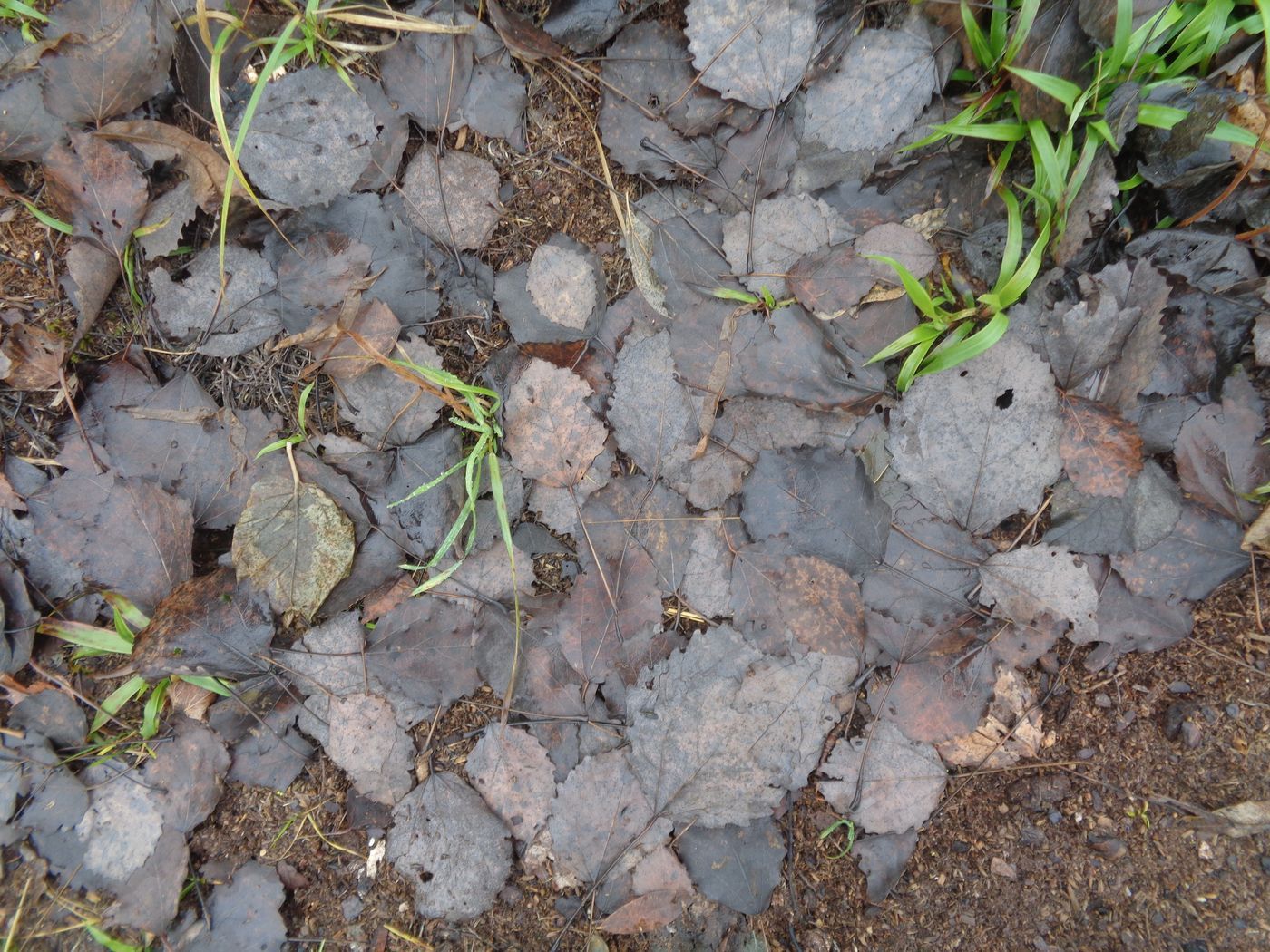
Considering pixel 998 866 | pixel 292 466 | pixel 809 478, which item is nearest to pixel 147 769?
pixel 292 466

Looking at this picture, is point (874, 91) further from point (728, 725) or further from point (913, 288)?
point (728, 725)

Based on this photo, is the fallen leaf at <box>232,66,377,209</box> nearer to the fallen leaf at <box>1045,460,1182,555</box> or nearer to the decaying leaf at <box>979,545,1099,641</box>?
the decaying leaf at <box>979,545,1099,641</box>

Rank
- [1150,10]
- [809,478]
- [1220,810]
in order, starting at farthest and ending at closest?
→ 1. [809,478]
2. [1220,810]
3. [1150,10]

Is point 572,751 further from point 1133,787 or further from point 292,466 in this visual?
point 1133,787

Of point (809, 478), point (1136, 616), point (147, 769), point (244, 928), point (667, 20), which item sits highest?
point (667, 20)

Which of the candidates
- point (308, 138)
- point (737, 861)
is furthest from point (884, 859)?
point (308, 138)

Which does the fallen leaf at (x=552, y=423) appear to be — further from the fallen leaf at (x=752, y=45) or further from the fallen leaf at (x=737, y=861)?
the fallen leaf at (x=737, y=861)

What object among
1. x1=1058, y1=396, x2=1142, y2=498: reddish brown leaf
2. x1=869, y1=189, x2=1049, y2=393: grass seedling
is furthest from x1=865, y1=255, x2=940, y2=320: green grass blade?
x1=1058, y1=396, x2=1142, y2=498: reddish brown leaf
